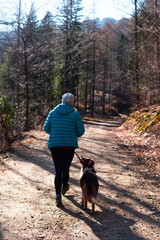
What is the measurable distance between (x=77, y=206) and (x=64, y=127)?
63.9 inches

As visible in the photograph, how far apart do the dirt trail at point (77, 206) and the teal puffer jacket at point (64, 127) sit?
4.21ft

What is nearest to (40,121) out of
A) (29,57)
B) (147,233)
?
(29,57)

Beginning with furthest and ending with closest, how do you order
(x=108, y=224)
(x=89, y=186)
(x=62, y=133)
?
(x=62, y=133) < (x=89, y=186) < (x=108, y=224)

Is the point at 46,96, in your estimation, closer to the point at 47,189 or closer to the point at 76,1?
the point at 76,1

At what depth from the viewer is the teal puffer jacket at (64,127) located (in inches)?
179

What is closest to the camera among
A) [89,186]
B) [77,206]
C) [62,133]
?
[89,186]

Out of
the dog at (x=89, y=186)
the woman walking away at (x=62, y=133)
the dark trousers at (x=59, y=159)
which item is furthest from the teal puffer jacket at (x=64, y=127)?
the dog at (x=89, y=186)

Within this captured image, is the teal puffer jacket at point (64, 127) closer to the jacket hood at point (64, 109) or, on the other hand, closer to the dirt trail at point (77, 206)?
the jacket hood at point (64, 109)

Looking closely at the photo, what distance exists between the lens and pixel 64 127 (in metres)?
4.58

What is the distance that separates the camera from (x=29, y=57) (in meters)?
16.6

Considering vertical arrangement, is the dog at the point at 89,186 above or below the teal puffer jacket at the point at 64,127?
below

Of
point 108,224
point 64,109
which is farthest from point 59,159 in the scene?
point 108,224

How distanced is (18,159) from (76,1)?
20356mm

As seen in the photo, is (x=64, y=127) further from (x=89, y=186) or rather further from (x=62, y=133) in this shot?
(x=89, y=186)
